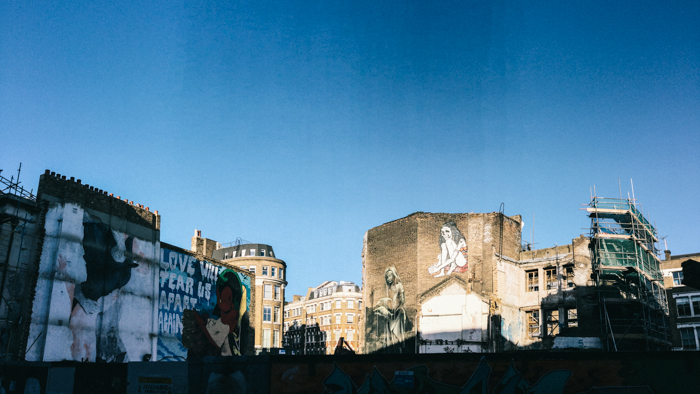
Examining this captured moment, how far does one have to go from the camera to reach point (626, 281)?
133 ft

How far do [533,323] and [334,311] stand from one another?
5888cm

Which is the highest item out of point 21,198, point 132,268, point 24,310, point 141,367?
point 21,198

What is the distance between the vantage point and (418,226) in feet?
164

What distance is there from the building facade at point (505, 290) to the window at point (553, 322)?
78mm

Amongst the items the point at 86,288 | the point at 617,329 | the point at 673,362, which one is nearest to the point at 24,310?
the point at 86,288

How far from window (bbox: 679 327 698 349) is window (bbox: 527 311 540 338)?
1693cm

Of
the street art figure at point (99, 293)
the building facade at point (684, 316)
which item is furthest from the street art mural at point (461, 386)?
the building facade at point (684, 316)

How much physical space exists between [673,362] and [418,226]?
123 ft

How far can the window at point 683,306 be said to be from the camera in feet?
169

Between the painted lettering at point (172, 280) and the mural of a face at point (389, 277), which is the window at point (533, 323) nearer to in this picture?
the mural of a face at point (389, 277)

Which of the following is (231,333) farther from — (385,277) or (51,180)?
(51,180)

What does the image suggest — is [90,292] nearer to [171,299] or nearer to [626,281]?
[171,299]

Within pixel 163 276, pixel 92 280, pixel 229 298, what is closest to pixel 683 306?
pixel 229 298

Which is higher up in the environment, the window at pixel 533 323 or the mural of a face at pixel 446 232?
the mural of a face at pixel 446 232
